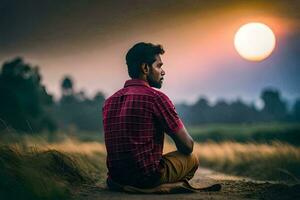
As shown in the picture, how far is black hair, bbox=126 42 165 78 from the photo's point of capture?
4.90 meters

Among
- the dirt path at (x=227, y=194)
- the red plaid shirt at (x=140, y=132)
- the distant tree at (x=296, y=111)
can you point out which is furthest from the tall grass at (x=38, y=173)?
the distant tree at (x=296, y=111)

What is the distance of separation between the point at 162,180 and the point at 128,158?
0.43 m

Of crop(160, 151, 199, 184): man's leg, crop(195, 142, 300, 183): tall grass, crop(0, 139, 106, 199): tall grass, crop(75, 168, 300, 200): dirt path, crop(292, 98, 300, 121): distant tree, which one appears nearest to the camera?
crop(0, 139, 106, 199): tall grass

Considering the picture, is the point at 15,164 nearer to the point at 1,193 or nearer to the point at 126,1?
the point at 1,193

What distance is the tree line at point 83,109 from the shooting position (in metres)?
33.2

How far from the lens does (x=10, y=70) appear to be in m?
32.8

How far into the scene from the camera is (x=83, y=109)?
51594mm

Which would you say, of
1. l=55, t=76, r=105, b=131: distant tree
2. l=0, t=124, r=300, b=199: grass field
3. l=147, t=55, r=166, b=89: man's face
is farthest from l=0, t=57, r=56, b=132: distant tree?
l=147, t=55, r=166, b=89: man's face

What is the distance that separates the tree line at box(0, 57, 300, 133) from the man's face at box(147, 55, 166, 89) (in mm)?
27321

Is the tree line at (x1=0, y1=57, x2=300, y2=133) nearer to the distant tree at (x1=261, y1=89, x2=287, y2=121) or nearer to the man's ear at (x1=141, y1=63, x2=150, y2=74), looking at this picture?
the distant tree at (x1=261, y1=89, x2=287, y2=121)

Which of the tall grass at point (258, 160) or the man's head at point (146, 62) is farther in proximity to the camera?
the tall grass at point (258, 160)

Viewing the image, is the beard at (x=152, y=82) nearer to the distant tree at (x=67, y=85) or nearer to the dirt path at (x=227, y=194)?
the dirt path at (x=227, y=194)

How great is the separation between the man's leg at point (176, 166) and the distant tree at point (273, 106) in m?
38.5

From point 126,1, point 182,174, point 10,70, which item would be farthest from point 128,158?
point 10,70
